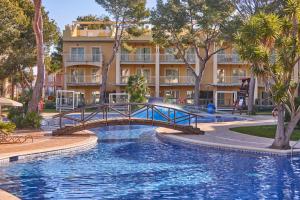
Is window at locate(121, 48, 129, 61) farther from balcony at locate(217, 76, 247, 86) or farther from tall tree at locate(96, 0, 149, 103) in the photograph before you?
balcony at locate(217, 76, 247, 86)

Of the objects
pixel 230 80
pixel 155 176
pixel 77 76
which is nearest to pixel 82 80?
pixel 77 76

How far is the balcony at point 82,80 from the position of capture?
5191 cm

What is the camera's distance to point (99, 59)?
173ft

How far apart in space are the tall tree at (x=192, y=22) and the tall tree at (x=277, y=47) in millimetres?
22130

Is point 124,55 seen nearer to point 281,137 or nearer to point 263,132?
point 263,132

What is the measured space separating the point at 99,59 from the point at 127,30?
244 inches

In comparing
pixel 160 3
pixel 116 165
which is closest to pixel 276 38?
pixel 116 165

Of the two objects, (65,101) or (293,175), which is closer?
(293,175)

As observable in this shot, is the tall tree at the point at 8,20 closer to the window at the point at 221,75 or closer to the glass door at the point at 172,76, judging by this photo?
the glass door at the point at 172,76

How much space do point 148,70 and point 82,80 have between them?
799 centimetres

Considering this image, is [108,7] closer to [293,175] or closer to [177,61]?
[177,61]

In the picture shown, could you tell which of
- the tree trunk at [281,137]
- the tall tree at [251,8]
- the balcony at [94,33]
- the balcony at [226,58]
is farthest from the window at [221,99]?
the tree trunk at [281,137]

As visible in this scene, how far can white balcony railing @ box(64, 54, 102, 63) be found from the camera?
2053 inches

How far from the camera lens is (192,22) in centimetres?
4319
